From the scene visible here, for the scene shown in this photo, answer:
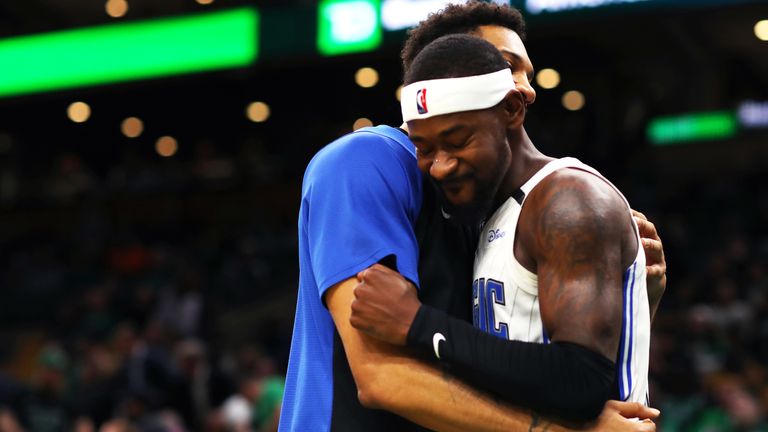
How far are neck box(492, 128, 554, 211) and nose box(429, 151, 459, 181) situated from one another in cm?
20

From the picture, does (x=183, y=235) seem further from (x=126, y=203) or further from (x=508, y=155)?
(x=508, y=155)

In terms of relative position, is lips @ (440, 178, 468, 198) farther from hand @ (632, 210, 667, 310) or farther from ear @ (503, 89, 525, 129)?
hand @ (632, 210, 667, 310)

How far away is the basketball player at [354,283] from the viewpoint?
7.68ft

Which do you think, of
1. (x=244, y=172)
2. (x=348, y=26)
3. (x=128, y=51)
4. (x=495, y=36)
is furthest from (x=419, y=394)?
(x=244, y=172)

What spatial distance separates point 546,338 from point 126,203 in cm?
1715

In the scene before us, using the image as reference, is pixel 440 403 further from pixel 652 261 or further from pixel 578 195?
pixel 652 261

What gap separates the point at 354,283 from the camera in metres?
2.40

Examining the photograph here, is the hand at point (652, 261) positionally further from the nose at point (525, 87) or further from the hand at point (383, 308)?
the hand at point (383, 308)

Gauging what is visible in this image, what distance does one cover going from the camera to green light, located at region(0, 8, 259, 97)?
1077cm

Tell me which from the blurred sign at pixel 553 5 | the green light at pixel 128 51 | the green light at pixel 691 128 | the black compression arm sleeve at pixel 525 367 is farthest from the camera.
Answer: the green light at pixel 691 128

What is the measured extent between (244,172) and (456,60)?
1632cm

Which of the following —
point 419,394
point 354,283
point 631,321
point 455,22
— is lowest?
point 419,394

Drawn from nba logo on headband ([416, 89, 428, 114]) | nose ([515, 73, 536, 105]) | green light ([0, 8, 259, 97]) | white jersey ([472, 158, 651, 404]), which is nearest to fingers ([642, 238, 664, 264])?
white jersey ([472, 158, 651, 404])

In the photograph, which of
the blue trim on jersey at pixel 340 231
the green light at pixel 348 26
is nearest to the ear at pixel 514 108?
the blue trim on jersey at pixel 340 231
